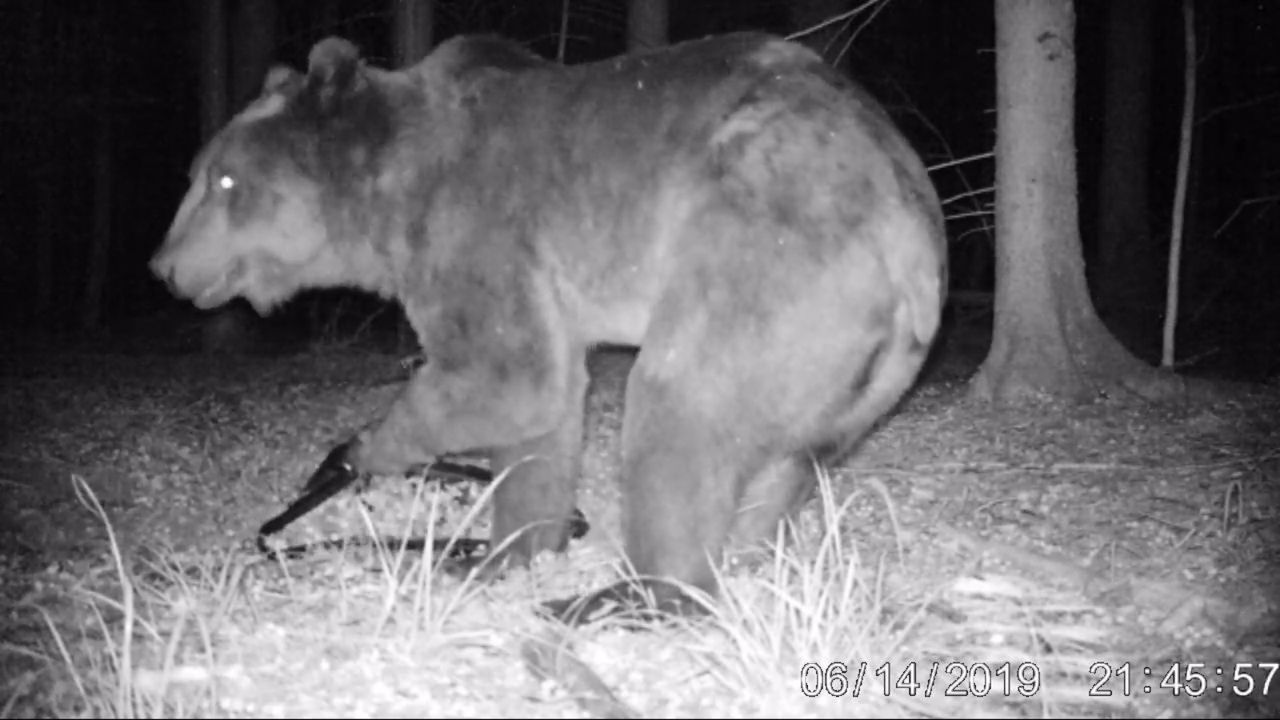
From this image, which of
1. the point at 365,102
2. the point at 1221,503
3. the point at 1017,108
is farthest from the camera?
the point at 1017,108

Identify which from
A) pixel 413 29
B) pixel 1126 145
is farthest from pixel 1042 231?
pixel 1126 145

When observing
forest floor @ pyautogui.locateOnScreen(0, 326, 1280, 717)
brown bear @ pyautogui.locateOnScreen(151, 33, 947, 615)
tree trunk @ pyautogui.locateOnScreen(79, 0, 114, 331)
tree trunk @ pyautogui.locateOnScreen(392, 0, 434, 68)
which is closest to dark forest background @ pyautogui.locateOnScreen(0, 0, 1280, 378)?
tree trunk @ pyautogui.locateOnScreen(79, 0, 114, 331)

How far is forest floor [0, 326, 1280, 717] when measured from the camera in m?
3.72

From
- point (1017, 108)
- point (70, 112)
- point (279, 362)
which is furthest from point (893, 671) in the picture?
point (70, 112)

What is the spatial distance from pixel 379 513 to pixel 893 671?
3243mm

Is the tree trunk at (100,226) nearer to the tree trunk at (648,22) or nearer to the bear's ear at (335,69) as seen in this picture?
the tree trunk at (648,22)

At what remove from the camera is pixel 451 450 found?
5094 mm

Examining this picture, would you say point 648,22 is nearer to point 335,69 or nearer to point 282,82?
point 282,82

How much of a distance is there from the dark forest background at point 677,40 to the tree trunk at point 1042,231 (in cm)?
533

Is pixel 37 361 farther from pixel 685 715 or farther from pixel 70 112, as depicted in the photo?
pixel 685 715

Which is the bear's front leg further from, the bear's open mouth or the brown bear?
the bear's open mouth

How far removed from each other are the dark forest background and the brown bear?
29.5ft

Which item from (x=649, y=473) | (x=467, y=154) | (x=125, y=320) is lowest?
(x=125, y=320)

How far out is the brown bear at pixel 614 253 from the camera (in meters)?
4.25
